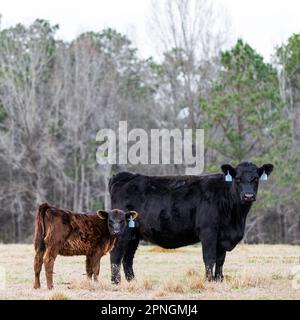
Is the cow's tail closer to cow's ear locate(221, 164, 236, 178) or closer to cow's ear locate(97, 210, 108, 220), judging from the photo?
cow's ear locate(97, 210, 108, 220)

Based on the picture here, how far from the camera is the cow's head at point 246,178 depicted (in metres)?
12.7

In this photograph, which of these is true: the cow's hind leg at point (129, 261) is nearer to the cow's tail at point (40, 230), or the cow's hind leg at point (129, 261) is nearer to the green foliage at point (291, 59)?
the cow's tail at point (40, 230)

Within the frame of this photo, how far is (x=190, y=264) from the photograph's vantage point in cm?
1819

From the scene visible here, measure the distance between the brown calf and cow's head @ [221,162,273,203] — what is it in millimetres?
1807

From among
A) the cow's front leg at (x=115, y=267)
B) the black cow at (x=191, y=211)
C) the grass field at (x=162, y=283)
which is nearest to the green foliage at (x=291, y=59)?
the grass field at (x=162, y=283)

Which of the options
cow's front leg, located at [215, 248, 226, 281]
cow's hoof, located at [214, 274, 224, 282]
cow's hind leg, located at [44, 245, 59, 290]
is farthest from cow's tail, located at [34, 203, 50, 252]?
cow's front leg, located at [215, 248, 226, 281]

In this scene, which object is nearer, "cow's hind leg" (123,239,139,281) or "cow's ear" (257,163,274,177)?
"cow's ear" (257,163,274,177)

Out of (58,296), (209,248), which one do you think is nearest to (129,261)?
(209,248)

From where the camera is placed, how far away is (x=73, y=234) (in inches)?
474

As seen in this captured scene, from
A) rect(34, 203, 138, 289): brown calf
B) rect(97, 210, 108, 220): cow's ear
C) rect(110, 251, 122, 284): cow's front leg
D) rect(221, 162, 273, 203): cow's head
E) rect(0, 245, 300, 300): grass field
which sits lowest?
rect(0, 245, 300, 300): grass field

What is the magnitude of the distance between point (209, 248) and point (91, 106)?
101 ft

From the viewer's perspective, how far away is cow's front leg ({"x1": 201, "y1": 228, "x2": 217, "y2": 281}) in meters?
13.0

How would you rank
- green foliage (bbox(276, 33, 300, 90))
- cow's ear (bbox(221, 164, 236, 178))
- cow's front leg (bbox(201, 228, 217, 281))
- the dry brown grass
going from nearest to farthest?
the dry brown grass < cow's front leg (bbox(201, 228, 217, 281)) < cow's ear (bbox(221, 164, 236, 178)) < green foliage (bbox(276, 33, 300, 90))

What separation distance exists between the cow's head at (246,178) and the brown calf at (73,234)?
1.81 m
